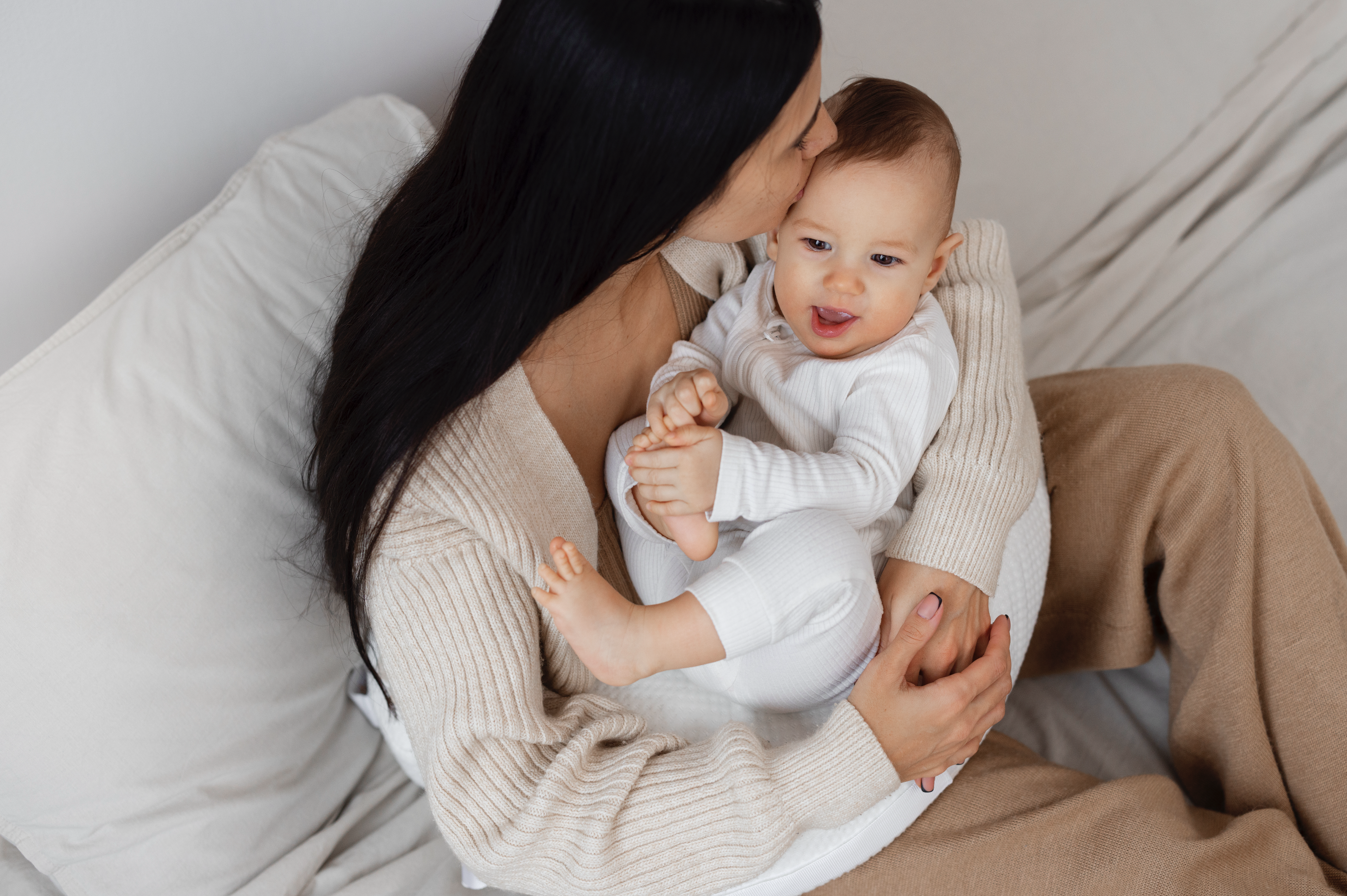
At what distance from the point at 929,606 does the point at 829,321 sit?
327 millimetres

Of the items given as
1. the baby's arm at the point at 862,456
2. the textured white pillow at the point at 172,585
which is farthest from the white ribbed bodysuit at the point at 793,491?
the textured white pillow at the point at 172,585

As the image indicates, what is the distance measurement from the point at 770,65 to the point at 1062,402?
28.4 inches

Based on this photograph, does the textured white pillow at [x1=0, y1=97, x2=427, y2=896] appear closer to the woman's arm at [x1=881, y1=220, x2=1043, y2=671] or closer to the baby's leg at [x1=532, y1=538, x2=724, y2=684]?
the baby's leg at [x1=532, y1=538, x2=724, y2=684]

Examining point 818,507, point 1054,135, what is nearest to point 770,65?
point 818,507

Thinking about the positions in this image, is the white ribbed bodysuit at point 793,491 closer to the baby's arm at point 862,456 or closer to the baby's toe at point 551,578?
the baby's arm at point 862,456

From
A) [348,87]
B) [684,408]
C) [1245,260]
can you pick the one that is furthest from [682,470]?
[1245,260]

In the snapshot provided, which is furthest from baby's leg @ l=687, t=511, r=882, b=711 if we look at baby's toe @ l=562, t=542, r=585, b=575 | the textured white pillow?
the textured white pillow

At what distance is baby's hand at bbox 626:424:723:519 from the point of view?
34.6 inches

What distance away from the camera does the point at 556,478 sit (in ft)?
3.22

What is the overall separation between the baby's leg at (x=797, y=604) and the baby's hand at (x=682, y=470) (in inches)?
2.8

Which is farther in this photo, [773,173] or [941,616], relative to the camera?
[941,616]

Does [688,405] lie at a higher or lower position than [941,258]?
higher

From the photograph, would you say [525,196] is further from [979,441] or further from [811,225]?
[979,441]

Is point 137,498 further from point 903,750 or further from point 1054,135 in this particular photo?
point 1054,135
